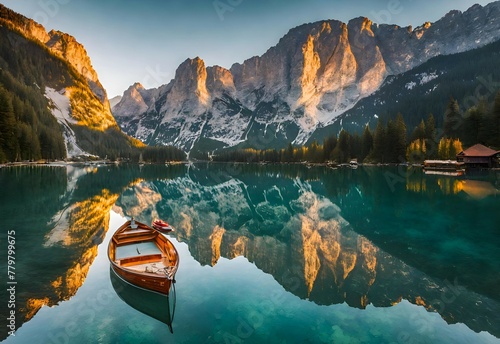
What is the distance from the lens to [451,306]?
1619 cm

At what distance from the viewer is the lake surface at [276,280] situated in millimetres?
14219

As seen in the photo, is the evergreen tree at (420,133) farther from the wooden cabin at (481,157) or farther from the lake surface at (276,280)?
the lake surface at (276,280)

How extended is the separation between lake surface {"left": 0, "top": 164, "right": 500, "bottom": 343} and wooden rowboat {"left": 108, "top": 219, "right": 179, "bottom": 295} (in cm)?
130

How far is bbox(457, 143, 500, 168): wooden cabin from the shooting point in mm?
105500

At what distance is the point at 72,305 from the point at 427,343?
60.1 ft

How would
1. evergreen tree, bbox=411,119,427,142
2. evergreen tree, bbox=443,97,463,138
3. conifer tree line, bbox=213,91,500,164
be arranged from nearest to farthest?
1. conifer tree line, bbox=213,91,500,164
2. evergreen tree, bbox=443,97,463,138
3. evergreen tree, bbox=411,119,427,142

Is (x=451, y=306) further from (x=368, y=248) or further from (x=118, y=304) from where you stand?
(x=118, y=304)

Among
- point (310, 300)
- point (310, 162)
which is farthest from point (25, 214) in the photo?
point (310, 162)

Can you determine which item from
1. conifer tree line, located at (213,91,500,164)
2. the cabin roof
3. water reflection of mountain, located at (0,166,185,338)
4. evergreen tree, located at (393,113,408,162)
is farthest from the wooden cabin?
water reflection of mountain, located at (0,166,185,338)

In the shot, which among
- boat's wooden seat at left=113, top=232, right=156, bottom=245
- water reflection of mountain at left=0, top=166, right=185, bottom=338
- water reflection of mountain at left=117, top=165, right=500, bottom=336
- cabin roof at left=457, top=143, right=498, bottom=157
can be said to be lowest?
water reflection of mountain at left=117, top=165, right=500, bottom=336

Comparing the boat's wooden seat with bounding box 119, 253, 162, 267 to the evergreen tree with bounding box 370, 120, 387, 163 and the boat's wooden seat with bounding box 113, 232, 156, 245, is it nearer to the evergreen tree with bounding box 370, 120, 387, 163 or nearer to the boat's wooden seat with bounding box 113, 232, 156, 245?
the boat's wooden seat with bounding box 113, 232, 156, 245

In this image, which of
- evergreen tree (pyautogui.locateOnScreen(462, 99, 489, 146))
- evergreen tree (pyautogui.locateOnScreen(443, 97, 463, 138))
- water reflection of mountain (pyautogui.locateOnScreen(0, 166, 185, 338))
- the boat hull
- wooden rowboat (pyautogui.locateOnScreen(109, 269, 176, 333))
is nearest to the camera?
wooden rowboat (pyautogui.locateOnScreen(109, 269, 176, 333))

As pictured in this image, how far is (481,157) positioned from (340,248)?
110 metres

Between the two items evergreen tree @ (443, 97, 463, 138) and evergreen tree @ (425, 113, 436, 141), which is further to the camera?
evergreen tree @ (425, 113, 436, 141)
